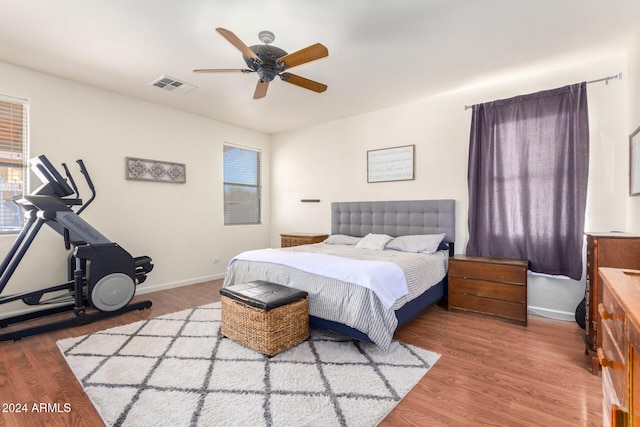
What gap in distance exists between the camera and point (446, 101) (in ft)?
13.6

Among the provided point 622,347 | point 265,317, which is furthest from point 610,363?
point 265,317

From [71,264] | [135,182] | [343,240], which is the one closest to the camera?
[71,264]

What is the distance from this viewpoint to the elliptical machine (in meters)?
3.05

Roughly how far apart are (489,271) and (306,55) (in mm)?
2859

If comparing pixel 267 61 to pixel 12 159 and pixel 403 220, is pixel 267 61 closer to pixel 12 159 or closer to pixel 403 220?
pixel 403 220

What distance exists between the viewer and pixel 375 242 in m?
4.12

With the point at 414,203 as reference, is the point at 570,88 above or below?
above

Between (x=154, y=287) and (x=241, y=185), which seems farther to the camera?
(x=241, y=185)

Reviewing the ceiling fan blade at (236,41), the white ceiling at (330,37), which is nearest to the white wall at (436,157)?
the white ceiling at (330,37)

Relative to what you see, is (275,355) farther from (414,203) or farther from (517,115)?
(517,115)

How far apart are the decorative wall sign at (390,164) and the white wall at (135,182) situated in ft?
8.17

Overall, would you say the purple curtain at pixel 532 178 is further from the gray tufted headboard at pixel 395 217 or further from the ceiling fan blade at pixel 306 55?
the ceiling fan blade at pixel 306 55

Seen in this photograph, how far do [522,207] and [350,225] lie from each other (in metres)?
2.38

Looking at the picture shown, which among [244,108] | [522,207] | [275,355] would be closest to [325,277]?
[275,355]
